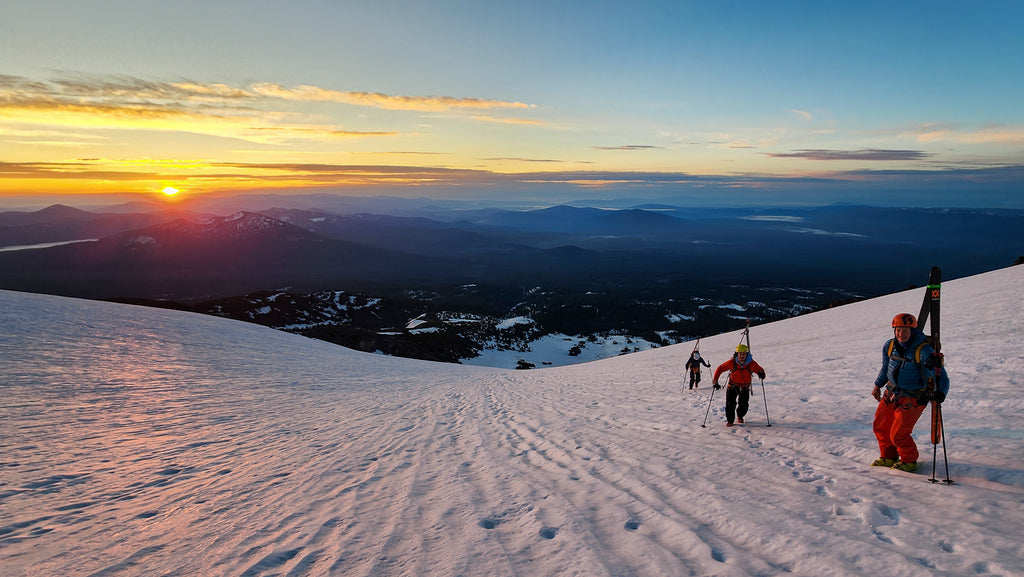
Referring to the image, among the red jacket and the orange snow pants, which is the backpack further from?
the red jacket

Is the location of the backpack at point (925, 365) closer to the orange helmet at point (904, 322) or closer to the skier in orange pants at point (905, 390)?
the skier in orange pants at point (905, 390)

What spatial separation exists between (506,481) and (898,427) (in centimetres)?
526

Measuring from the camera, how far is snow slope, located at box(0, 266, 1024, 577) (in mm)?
4383

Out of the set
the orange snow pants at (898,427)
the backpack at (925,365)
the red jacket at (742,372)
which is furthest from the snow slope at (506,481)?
the backpack at (925,365)

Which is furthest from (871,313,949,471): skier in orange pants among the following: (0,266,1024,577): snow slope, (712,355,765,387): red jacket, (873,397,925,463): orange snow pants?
(712,355,765,387): red jacket

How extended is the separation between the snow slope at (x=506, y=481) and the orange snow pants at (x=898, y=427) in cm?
32

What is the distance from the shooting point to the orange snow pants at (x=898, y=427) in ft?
19.8

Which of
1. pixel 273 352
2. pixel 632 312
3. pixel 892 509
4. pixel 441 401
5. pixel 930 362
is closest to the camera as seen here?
pixel 892 509

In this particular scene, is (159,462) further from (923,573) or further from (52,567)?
(923,573)

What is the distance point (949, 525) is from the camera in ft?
15.0

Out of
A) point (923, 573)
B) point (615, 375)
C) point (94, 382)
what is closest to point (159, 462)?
point (94, 382)

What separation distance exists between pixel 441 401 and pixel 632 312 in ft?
521

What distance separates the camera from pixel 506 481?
22.1 feet

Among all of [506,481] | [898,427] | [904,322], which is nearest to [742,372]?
[898,427]
